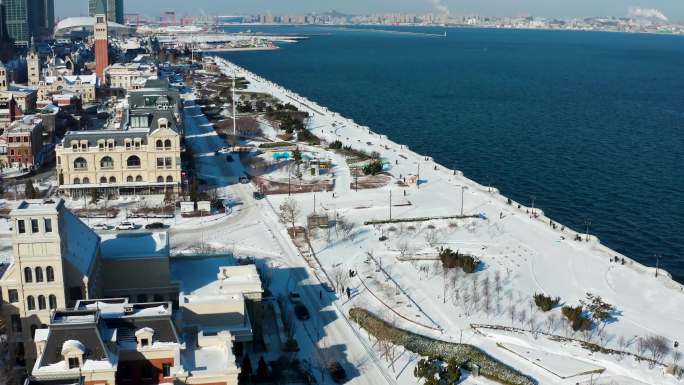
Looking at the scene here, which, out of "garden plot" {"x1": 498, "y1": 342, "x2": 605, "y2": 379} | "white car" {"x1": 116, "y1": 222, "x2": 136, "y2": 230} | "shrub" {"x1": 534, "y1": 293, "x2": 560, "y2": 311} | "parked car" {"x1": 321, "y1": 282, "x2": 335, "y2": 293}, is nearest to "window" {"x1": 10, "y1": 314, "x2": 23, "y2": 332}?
"parked car" {"x1": 321, "y1": 282, "x2": 335, "y2": 293}

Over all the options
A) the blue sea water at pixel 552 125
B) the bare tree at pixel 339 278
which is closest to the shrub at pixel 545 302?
the bare tree at pixel 339 278

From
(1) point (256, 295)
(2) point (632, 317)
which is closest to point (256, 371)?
(1) point (256, 295)

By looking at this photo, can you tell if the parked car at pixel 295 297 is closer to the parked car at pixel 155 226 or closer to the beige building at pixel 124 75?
the parked car at pixel 155 226

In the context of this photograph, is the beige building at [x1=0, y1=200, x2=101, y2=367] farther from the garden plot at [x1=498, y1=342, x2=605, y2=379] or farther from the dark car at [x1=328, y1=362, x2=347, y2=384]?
the garden plot at [x1=498, y1=342, x2=605, y2=379]

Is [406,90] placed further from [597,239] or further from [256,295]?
[256,295]

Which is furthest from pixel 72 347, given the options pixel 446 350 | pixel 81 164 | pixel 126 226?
pixel 81 164

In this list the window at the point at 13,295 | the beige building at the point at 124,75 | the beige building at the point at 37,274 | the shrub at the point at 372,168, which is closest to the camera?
the beige building at the point at 37,274
